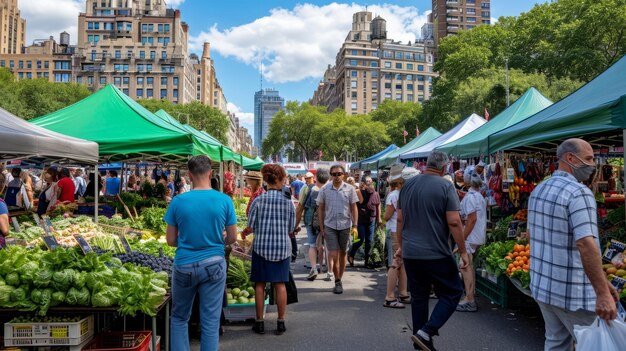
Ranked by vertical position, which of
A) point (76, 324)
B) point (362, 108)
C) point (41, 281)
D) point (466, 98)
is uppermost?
point (362, 108)

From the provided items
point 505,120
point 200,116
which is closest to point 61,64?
point 200,116

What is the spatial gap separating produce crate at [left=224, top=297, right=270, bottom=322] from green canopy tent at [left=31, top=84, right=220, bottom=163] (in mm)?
3578

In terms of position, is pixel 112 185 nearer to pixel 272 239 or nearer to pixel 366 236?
pixel 366 236

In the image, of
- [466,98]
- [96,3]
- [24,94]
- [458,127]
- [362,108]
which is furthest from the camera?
[362,108]

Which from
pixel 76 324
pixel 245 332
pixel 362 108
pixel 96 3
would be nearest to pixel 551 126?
pixel 245 332

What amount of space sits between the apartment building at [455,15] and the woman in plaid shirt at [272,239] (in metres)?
139

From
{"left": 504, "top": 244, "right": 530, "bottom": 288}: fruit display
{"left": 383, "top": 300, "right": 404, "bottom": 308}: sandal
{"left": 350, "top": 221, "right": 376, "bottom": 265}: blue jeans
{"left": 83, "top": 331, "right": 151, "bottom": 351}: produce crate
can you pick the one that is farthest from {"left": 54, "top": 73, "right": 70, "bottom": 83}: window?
{"left": 504, "top": 244, "right": 530, "bottom": 288}: fruit display

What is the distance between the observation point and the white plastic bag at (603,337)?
303 cm

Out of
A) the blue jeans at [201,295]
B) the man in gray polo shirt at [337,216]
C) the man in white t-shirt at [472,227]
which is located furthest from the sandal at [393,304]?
the blue jeans at [201,295]

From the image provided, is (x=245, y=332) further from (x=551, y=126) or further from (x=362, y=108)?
(x=362, y=108)

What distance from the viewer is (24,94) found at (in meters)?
54.2

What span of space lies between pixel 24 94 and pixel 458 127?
5375 cm

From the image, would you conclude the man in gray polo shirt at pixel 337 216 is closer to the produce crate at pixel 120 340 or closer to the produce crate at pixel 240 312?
the produce crate at pixel 240 312

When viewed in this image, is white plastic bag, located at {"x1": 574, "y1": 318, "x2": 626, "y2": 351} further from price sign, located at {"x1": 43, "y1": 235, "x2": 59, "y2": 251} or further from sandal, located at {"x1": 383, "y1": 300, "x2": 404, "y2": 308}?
price sign, located at {"x1": 43, "y1": 235, "x2": 59, "y2": 251}
